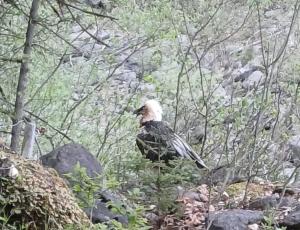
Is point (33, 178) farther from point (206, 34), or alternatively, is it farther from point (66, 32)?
point (206, 34)

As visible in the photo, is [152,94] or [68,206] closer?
[68,206]

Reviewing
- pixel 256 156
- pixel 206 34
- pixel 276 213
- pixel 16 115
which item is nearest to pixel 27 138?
pixel 16 115

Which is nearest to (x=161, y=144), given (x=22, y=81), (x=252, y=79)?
(x=22, y=81)

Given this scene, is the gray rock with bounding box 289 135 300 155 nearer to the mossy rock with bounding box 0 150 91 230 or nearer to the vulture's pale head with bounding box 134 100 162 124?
the vulture's pale head with bounding box 134 100 162 124

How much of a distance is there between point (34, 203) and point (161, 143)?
2.73 meters

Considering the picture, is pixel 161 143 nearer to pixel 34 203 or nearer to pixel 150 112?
pixel 150 112

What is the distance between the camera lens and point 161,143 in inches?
213

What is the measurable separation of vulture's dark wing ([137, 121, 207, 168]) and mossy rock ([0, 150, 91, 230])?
2.25 metres

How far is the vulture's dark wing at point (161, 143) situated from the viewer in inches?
210

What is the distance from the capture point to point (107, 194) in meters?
3.47

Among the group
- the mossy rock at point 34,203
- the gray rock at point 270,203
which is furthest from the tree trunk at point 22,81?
the gray rock at point 270,203

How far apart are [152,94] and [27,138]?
535 cm

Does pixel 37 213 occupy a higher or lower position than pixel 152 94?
lower

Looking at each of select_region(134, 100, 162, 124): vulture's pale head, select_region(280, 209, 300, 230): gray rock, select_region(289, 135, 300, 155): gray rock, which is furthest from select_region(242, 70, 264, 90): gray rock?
select_region(280, 209, 300, 230): gray rock
